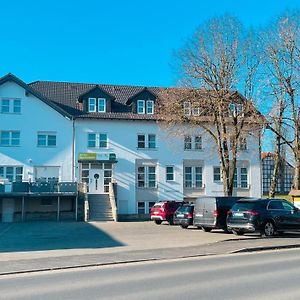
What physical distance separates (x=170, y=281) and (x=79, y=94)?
121 feet

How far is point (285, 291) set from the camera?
861cm

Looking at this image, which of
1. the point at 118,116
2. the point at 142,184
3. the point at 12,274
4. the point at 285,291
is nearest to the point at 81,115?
the point at 118,116

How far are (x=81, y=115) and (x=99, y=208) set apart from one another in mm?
8448

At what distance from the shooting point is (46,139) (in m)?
41.4

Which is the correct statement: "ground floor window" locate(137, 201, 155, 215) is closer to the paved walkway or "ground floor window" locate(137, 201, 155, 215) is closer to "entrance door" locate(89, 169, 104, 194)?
"entrance door" locate(89, 169, 104, 194)

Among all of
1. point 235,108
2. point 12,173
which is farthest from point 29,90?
point 235,108

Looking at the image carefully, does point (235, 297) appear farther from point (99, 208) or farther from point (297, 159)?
point (99, 208)

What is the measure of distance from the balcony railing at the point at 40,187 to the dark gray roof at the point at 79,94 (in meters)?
6.84

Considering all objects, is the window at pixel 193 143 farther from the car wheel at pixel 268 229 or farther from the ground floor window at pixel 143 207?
the car wheel at pixel 268 229

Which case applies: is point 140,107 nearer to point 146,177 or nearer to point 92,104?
point 92,104

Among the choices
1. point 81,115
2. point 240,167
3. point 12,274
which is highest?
point 81,115

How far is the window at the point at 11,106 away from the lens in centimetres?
4084

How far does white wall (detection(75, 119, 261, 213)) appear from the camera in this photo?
4234cm

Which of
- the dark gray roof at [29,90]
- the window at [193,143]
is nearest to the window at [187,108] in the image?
the window at [193,143]
